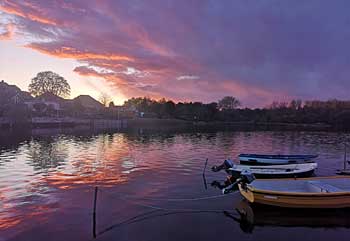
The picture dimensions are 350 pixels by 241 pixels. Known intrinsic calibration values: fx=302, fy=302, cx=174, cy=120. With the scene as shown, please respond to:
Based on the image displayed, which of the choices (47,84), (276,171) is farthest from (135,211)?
(47,84)

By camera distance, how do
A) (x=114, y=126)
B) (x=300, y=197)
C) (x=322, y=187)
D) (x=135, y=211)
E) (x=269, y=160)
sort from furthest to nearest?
1. (x=114, y=126)
2. (x=269, y=160)
3. (x=322, y=187)
4. (x=135, y=211)
5. (x=300, y=197)

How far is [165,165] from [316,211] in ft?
55.8

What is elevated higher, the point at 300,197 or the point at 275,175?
the point at 300,197

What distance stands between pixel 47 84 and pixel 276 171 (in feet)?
501

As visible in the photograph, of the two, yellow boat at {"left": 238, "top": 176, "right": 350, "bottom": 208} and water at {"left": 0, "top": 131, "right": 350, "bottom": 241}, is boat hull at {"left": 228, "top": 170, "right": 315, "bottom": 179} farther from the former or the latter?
yellow boat at {"left": 238, "top": 176, "right": 350, "bottom": 208}

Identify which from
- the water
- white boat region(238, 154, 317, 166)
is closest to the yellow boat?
the water

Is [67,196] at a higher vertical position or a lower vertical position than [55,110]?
lower

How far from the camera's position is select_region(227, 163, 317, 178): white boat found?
2239 cm

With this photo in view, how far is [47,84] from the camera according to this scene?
509 ft

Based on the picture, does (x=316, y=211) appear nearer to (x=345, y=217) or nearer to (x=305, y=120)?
(x=345, y=217)

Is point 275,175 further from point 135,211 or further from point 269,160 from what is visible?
point 135,211

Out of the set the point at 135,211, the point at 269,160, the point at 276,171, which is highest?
the point at 269,160

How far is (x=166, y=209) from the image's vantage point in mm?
16172

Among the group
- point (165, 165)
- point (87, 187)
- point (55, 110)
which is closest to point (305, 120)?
point (55, 110)
